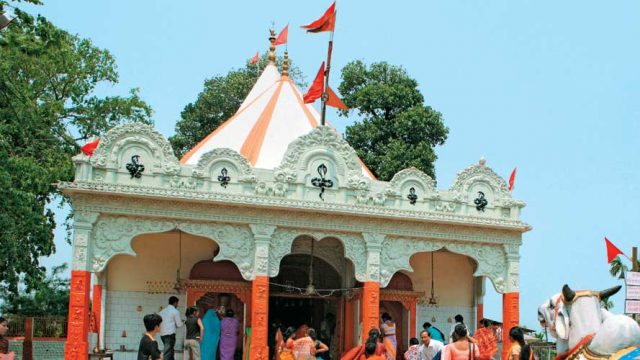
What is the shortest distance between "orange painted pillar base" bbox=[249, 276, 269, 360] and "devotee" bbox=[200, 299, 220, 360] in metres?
0.98

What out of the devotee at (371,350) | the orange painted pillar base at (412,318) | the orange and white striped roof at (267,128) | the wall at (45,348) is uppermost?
the orange and white striped roof at (267,128)

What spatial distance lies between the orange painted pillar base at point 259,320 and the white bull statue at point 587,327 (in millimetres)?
9688

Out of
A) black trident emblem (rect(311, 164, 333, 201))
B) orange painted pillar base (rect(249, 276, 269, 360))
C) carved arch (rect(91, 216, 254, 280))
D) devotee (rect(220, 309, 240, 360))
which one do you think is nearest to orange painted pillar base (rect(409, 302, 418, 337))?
black trident emblem (rect(311, 164, 333, 201))

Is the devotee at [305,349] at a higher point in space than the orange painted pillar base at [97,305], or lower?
lower

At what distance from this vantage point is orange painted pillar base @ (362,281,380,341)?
57.2 feet

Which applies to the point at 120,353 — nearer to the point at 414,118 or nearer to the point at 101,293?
the point at 101,293

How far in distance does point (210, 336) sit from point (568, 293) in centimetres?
1132

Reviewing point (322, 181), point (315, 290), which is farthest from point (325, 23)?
point (315, 290)

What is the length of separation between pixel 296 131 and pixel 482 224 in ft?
16.5

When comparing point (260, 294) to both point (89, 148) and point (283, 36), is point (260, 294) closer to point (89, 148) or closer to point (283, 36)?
point (89, 148)

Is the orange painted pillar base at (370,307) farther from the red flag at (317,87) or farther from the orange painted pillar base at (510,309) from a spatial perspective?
the red flag at (317,87)

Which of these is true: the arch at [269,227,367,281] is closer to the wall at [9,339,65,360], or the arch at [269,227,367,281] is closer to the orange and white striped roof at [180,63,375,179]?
the orange and white striped roof at [180,63,375,179]

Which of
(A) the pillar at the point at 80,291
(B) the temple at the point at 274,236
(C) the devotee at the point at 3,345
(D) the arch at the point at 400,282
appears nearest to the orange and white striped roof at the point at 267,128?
(B) the temple at the point at 274,236

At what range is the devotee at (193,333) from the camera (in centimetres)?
1523
